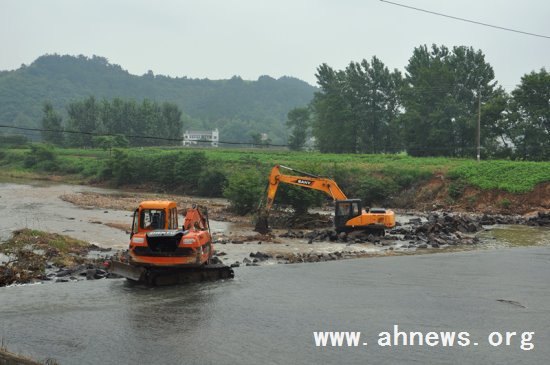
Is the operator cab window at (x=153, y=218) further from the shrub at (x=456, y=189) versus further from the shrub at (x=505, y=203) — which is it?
the shrub at (x=456, y=189)

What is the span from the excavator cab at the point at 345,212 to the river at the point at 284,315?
7375 mm

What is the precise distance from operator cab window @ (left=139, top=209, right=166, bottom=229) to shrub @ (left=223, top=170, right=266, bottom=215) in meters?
24.9

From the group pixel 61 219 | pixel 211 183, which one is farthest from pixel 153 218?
pixel 211 183

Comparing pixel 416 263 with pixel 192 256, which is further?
pixel 416 263

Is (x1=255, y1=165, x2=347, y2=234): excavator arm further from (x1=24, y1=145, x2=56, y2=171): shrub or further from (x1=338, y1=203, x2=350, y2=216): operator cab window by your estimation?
(x1=24, y1=145, x2=56, y2=171): shrub

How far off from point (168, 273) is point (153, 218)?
78.3 inches

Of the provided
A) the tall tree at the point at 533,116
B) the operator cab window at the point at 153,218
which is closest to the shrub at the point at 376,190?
the tall tree at the point at 533,116

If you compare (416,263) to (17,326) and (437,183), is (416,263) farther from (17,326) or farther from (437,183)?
(437,183)

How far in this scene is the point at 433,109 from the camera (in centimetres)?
7806

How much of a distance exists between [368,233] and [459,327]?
16.7 meters

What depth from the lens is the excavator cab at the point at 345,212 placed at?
32219 millimetres

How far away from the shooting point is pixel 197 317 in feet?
54.7

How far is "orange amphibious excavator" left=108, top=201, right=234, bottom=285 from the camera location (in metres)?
18.9

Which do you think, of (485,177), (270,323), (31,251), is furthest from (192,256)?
(485,177)
